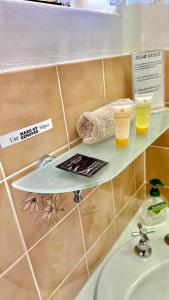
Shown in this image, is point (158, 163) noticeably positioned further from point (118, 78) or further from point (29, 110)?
point (29, 110)

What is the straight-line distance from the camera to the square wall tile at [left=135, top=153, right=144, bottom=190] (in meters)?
0.89

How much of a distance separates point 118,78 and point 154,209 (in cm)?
53

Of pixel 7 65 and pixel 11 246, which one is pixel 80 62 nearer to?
pixel 7 65

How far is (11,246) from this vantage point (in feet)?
1.42

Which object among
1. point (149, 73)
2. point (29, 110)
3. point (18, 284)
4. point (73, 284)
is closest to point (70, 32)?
point (29, 110)

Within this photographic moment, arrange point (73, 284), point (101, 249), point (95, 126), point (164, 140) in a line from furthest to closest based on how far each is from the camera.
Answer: point (164, 140) < point (101, 249) < point (73, 284) < point (95, 126)

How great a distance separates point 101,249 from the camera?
29.6 inches

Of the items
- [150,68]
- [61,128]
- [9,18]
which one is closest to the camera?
[9,18]

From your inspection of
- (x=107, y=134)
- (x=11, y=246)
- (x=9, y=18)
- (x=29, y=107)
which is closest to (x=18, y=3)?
(x=9, y=18)

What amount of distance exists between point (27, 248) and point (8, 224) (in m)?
0.08

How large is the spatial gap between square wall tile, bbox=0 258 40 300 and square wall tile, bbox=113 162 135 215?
1.24ft

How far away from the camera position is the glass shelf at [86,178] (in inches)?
16.1

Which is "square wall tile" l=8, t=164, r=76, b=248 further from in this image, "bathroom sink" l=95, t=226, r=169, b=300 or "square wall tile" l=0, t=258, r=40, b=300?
"bathroom sink" l=95, t=226, r=169, b=300

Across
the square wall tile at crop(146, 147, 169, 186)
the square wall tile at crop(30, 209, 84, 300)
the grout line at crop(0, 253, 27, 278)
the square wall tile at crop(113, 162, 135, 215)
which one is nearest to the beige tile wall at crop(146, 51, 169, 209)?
the square wall tile at crop(146, 147, 169, 186)
